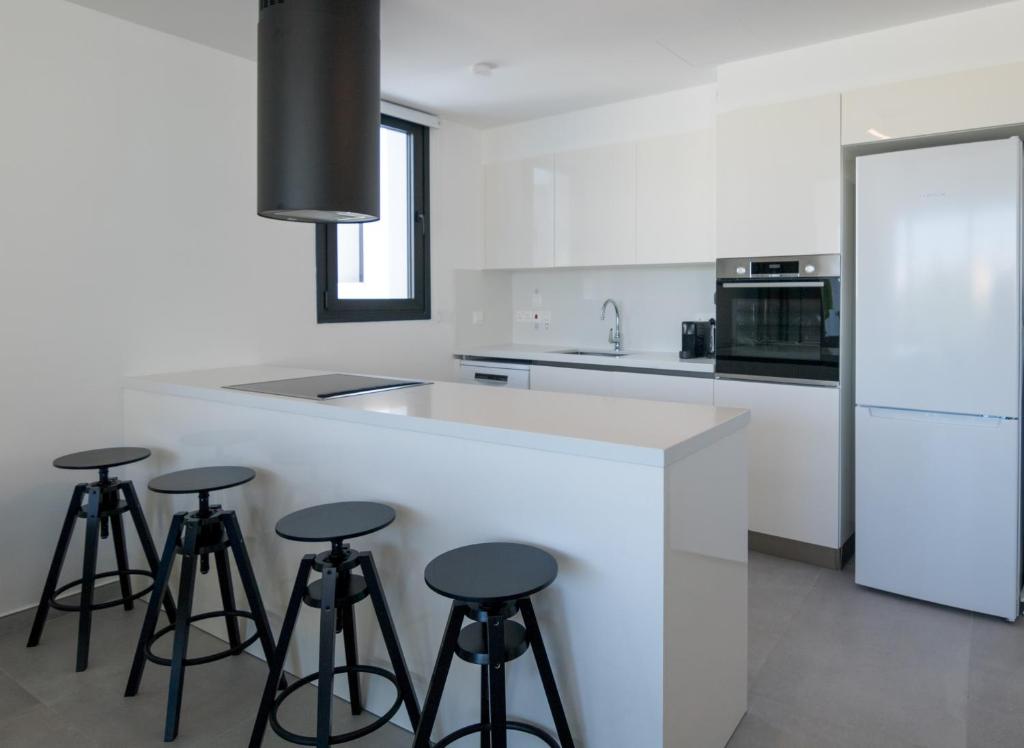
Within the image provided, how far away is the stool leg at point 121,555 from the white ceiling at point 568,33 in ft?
6.79

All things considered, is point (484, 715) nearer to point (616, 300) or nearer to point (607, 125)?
point (616, 300)

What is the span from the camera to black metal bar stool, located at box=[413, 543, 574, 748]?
4.90ft

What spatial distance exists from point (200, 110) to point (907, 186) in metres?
3.14

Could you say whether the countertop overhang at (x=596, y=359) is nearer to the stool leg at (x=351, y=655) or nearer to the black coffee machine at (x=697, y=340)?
the black coffee machine at (x=697, y=340)

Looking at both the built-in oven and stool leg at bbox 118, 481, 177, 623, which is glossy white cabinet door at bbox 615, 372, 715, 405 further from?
stool leg at bbox 118, 481, 177, 623

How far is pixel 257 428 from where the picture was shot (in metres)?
2.52

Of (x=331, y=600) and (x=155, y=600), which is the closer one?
(x=331, y=600)

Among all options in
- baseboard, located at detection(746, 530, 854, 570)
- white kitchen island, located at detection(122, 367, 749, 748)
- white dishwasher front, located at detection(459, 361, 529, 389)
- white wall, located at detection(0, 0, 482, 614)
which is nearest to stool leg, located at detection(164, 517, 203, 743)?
white kitchen island, located at detection(122, 367, 749, 748)

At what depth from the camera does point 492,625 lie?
4.93 ft

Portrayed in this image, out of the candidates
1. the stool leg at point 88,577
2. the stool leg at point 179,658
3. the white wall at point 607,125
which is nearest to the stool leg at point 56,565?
the stool leg at point 88,577

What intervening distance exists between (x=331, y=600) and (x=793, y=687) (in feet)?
5.14

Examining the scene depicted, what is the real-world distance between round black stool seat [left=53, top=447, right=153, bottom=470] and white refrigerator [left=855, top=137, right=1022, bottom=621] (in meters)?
2.98

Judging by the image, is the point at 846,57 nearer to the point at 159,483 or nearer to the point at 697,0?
Result: the point at 697,0

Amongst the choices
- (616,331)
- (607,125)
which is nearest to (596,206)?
(607,125)
